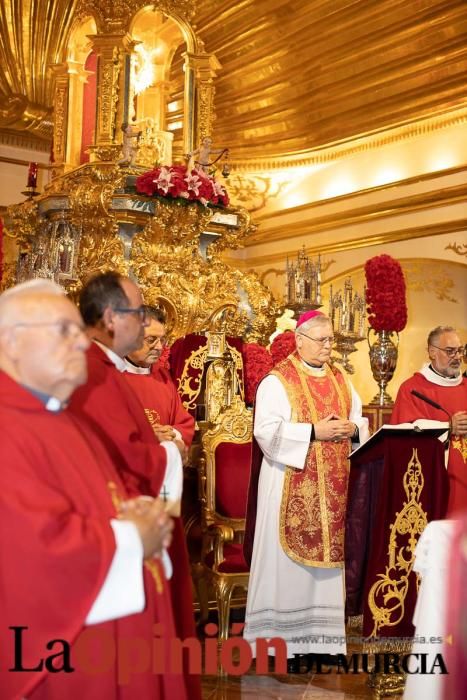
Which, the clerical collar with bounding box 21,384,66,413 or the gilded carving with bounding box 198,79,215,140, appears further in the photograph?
the gilded carving with bounding box 198,79,215,140

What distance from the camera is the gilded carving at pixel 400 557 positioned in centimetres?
402

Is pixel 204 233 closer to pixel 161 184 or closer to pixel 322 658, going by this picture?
pixel 161 184

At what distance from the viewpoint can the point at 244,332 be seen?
26.9 ft

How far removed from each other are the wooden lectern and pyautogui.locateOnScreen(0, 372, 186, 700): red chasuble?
7.11 feet

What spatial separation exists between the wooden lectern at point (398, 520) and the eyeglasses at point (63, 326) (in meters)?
2.37

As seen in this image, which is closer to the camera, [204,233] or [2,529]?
[2,529]

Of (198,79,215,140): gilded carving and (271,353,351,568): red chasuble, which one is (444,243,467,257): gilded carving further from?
(271,353,351,568): red chasuble

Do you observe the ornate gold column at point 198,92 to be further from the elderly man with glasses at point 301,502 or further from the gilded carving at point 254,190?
the elderly man with glasses at point 301,502

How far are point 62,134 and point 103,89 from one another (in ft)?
A: 2.73

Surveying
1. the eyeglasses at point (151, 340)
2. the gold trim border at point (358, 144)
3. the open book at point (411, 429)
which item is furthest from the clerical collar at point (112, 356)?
the gold trim border at point (358, 144)

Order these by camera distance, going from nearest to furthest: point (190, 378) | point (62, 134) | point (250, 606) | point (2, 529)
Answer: point (2, 529)
point (250, 606)
point (190, 378)
point (62, 134)

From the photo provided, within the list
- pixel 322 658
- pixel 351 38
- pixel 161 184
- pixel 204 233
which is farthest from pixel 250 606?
pixel 351 38

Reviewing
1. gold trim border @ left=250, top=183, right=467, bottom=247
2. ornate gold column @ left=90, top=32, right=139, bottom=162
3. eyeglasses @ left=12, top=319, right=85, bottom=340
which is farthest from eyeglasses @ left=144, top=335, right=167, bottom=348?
gold trim border @ left=250, top=183, right=467, bottom=247

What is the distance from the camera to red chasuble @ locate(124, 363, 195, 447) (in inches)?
170
